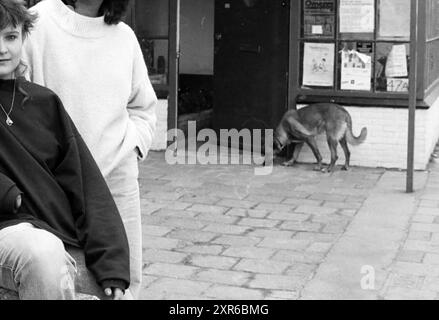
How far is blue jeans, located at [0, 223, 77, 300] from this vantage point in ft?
7.78

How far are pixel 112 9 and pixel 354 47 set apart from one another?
5921 millimetres

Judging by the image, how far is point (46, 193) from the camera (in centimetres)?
260

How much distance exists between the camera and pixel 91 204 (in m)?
2.69

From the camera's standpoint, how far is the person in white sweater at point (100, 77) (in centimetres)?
301

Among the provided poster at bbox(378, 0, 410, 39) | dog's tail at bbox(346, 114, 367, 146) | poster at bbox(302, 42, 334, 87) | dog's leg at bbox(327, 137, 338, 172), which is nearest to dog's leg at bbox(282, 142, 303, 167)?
dog's leg at bbox(327, 137, 338, 172)

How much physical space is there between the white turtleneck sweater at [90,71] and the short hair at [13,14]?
0.24 m

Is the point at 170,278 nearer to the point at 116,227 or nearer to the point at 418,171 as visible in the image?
the point at 116,227

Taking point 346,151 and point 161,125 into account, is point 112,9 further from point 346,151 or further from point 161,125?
point 161,125

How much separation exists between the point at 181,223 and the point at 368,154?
121 inches

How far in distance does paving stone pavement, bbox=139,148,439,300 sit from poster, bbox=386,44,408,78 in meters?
1.07

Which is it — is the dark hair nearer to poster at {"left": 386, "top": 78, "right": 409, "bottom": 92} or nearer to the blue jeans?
the blue jeans

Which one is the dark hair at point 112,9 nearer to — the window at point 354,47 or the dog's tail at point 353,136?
the dog's tail at point 353,136

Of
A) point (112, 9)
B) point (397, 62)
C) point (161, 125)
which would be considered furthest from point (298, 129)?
point (112, 9)

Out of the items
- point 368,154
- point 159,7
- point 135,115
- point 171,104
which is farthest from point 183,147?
point 135,115
